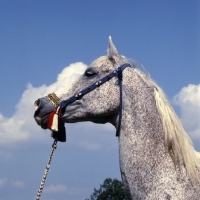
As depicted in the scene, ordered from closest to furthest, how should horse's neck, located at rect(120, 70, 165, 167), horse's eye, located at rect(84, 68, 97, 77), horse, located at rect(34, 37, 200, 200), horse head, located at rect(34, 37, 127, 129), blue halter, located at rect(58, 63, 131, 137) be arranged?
1. horse, located at rect(34, 37, 200, 200)
2. horse's neck, located at rect(120, 70, 165, 167)
3. horse head, located at rect(34, 37, 127, 129)
4. blue halter, located at rect(58, 63, 131, 137)
5. horse's eye, located at rect(84, 68, 97, 77)

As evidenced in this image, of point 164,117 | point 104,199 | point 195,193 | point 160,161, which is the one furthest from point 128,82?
point 104,199

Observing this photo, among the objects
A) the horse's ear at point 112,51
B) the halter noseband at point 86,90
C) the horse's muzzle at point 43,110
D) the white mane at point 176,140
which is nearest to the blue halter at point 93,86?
the halter noseband at point 86,90

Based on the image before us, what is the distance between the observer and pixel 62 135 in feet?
20.2

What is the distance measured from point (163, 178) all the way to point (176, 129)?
2.00 feet

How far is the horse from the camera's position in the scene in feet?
17.4

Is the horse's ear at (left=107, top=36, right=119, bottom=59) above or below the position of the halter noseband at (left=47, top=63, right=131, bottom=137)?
above

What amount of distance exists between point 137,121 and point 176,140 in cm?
50

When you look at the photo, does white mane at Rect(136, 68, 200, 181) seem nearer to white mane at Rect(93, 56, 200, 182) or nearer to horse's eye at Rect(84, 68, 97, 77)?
white mane at Rect(93, 56, 200, 182)

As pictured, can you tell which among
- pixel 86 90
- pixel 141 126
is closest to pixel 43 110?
pixel 86 90

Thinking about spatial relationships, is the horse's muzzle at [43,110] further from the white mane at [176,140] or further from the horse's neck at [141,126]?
the white mane at [176,140]

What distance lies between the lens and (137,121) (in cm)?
558

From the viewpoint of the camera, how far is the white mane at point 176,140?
538 cm

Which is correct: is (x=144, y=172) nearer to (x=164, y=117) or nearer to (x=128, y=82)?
(x=164, y=117)

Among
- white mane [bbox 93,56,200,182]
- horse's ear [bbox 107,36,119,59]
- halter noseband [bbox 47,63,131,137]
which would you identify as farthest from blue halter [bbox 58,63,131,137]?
white mane [bbox 93,56,200,182]
